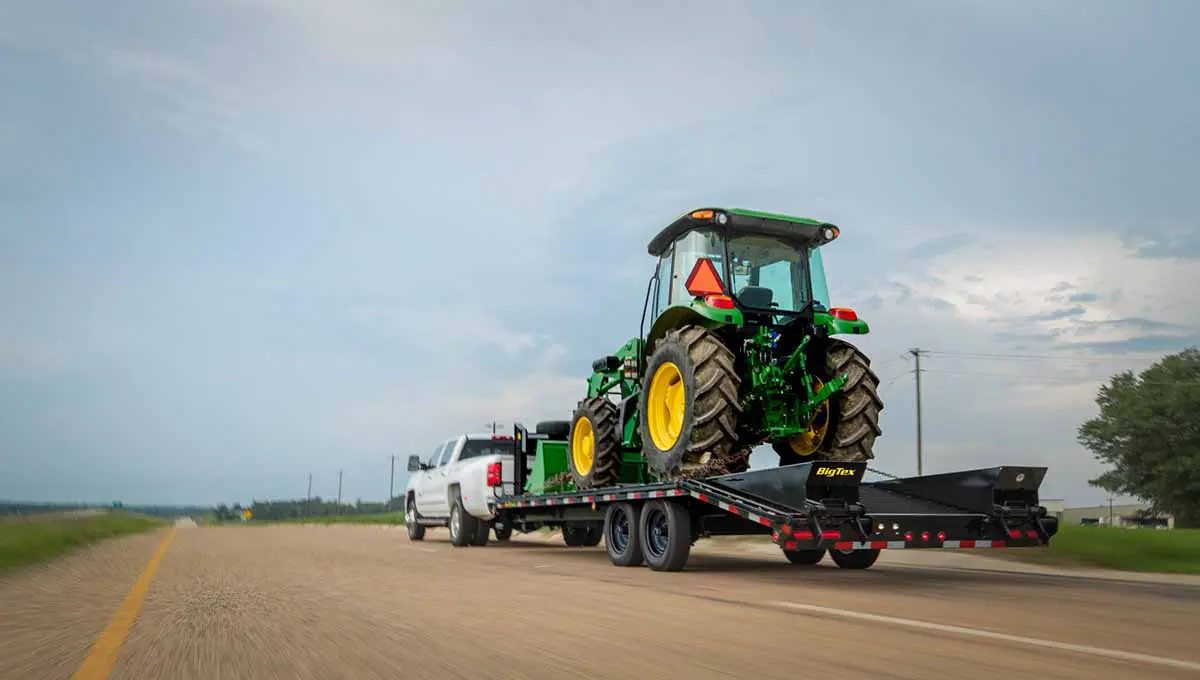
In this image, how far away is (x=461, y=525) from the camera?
17.5 m

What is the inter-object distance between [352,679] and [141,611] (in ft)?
11.4

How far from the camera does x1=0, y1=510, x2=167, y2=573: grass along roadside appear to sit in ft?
40.0

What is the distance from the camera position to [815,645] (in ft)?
16.8

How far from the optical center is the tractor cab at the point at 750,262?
35.9 ft

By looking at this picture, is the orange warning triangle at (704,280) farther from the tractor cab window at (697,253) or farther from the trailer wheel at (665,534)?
the trailer wheel at (665,534)

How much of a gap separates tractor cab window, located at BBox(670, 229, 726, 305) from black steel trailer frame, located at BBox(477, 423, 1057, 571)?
2407 millimetres

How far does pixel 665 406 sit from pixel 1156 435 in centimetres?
4257

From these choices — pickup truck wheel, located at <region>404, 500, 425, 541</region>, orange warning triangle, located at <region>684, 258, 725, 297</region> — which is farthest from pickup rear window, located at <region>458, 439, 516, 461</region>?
orange warning triangle, located at <region>684, 258, 725, 297</region>

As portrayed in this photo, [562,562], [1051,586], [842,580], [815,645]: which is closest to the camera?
[815,645]

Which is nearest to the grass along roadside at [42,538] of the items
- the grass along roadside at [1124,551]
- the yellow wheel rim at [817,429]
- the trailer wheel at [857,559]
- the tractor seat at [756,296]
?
the tractor seat at [756,296]

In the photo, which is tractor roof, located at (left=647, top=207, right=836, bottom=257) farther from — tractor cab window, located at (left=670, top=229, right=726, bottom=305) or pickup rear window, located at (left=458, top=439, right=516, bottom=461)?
pickup rear window, located at (left=458, top=439, right=516, bottom=461)

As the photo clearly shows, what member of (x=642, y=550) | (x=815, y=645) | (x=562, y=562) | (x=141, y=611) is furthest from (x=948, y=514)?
(x=141, y=611)

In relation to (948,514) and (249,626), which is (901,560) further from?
(249,626)

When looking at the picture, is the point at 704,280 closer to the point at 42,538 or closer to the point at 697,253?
the point at 697,253
